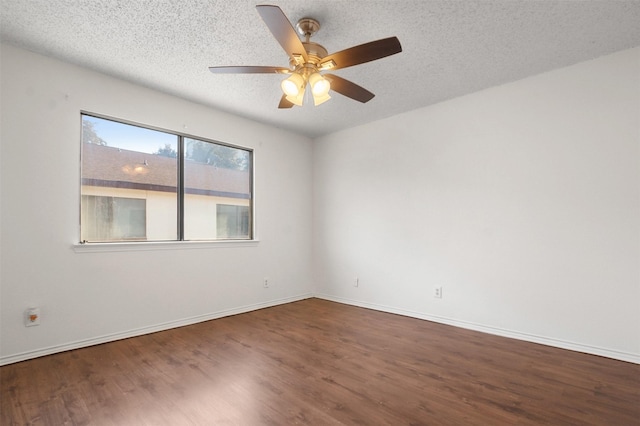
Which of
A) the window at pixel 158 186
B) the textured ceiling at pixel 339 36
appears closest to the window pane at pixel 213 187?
the window at pixel 158 186

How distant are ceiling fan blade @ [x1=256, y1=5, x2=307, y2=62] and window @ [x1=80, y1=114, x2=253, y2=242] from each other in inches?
85.6

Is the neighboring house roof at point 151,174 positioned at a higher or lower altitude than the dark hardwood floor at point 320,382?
higher

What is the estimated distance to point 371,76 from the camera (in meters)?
2.97

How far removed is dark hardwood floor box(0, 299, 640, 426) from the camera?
5.74 ft

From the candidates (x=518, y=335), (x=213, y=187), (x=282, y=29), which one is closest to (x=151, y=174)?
(x=213, y=187)

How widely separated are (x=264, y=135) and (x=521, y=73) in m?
3.04

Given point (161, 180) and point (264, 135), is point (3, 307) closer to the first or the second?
point (161, 180)

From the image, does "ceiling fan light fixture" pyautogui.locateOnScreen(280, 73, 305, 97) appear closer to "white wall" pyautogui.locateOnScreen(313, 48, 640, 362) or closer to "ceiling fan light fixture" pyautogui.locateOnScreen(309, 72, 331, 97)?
"ceiling fan light fixture" pyautogui.locateOnScreen(309, 72, 331, 97)

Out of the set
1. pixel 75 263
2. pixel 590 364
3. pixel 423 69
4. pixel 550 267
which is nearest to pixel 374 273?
pixel 550 267

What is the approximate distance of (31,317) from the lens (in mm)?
2500

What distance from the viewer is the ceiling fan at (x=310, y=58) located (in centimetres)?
178

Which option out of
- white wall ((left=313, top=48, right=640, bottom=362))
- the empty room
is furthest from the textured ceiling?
white wall ((left=313, top=48, right=640, bottom=362))

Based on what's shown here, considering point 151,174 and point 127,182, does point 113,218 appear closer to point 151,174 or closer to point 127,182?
point 127,182

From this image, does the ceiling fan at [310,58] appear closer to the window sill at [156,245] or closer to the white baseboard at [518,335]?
the window sill at [156,245]
